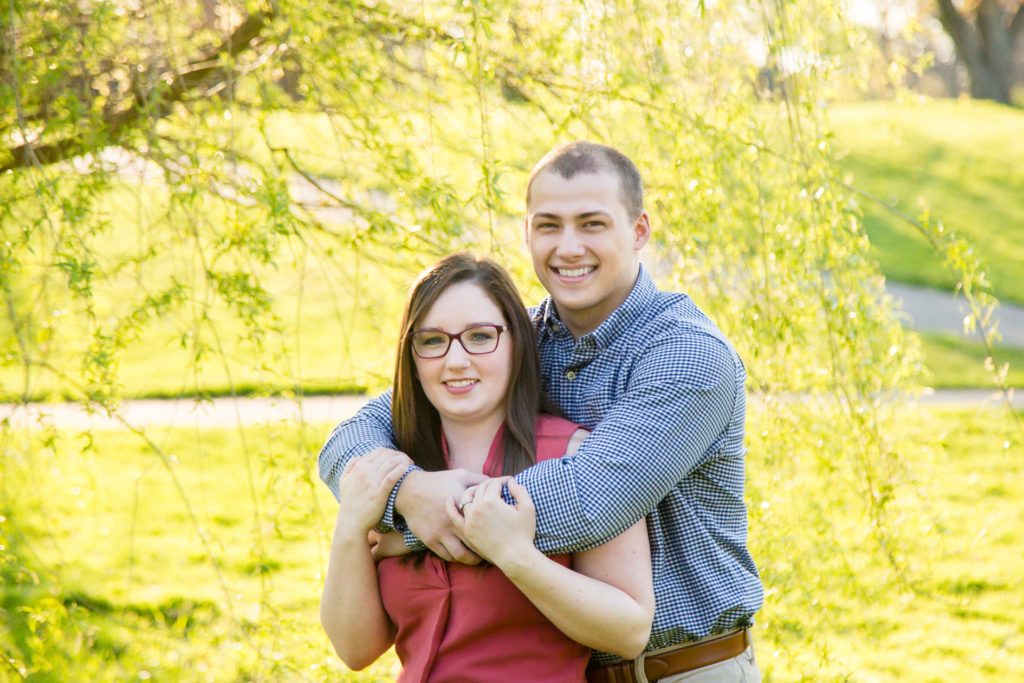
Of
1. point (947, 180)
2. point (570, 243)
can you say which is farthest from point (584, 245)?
point (947, 180)

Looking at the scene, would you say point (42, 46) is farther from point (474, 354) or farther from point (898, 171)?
point (898, 171)

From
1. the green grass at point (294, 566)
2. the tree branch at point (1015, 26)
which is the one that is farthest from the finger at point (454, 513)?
the tree branch at point (1015, 26)

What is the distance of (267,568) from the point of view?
3.37 m

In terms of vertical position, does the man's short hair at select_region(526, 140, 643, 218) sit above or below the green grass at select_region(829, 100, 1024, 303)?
below

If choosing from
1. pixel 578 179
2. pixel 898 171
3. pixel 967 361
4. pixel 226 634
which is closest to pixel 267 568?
pixel 226 634

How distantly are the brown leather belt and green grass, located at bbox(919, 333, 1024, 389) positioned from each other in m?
6.66

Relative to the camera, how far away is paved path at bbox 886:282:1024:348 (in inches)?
379

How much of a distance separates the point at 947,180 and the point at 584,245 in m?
13.4

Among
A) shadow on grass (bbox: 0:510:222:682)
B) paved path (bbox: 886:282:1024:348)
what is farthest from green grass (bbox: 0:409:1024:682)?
paved path (bbox: 886:282:1024:348)

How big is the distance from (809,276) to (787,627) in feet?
3.77

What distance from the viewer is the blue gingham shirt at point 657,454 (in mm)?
1835

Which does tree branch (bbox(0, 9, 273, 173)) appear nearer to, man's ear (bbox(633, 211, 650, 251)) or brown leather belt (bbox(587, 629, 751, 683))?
man's ear (bbox(633, 211, 650, 251))

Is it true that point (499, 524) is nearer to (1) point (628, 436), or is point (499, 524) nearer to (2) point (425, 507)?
(2) point (425, 507)

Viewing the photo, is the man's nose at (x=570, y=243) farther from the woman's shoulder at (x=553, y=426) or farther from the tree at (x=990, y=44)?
the tree at (x=990, y=44)
